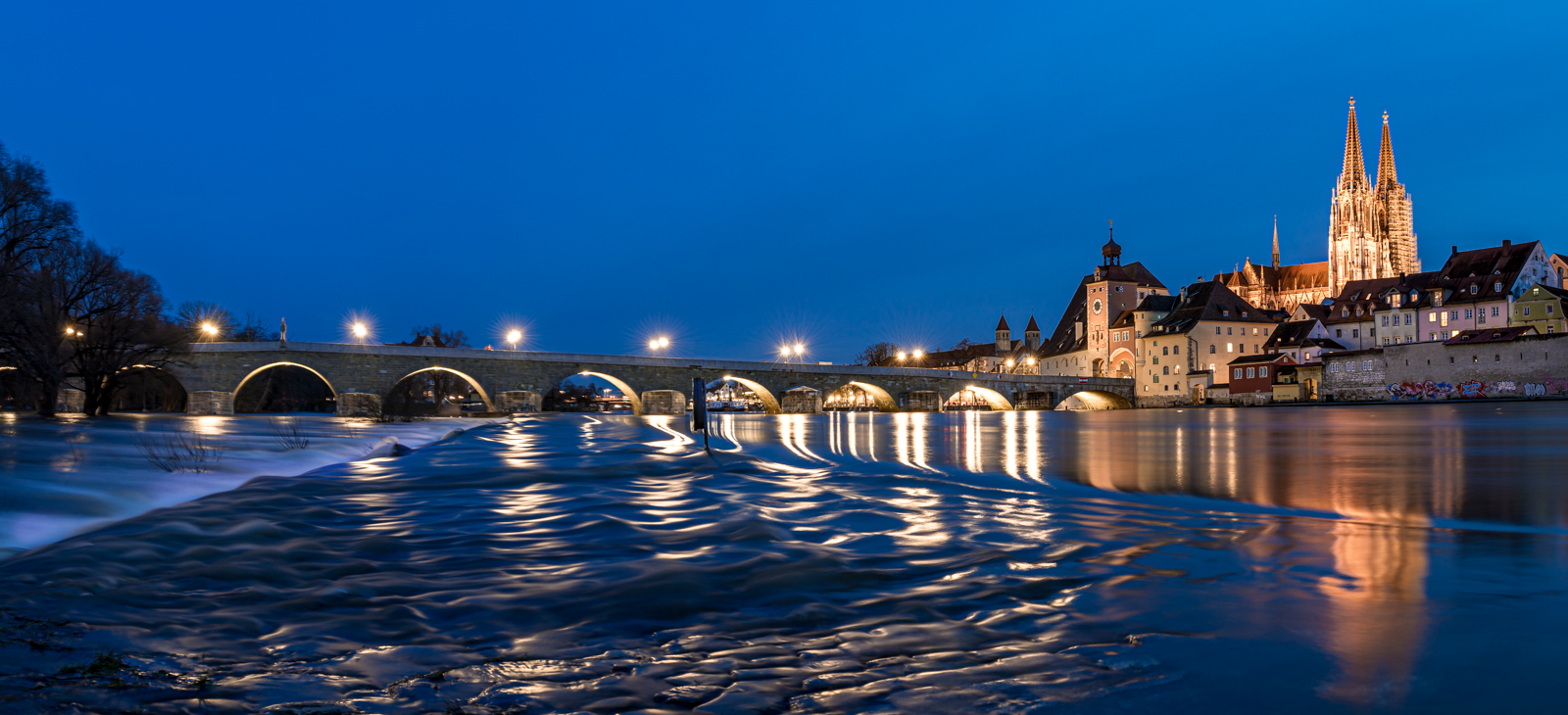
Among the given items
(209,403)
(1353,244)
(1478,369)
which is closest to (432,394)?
(209,403)

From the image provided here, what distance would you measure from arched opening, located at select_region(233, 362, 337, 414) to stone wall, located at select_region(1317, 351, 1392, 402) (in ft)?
267

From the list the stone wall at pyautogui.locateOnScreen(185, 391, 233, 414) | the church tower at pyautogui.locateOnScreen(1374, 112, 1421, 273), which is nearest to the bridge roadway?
the stone wall at pyautogui.locateOnScreen(185, 391, 233, 414)

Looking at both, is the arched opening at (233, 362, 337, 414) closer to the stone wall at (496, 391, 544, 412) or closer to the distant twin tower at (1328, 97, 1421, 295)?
the stone wall at (496, 391, 544, 412)

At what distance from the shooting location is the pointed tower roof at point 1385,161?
407 ft

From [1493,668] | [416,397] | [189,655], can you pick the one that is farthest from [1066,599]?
[416,397]

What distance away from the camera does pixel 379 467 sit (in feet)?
49.0

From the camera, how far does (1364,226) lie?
116m

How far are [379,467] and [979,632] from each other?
13.4 metres

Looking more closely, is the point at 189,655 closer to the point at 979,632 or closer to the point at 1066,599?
the point at 979,632

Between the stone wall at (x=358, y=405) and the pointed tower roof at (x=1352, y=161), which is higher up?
the pointed tower roof at (x=1352, y=161)

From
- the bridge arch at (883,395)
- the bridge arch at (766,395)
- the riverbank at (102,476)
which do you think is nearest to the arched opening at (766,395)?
the bridge arch at (766,395)

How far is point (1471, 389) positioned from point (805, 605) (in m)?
80.2

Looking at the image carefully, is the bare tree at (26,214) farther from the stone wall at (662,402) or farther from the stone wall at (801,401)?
the stone wall at (801,401)

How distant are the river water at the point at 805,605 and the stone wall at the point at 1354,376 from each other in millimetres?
74757
